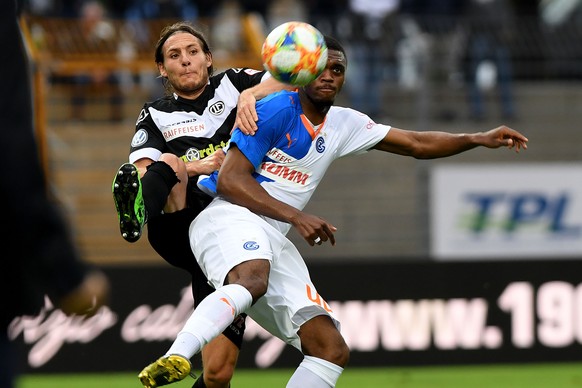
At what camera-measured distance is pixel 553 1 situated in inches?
695

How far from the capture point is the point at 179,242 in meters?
7.28

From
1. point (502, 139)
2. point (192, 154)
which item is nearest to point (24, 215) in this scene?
point (192, 154)

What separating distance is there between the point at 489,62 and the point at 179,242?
8567 mm

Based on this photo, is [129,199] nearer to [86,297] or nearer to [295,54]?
[295,54]

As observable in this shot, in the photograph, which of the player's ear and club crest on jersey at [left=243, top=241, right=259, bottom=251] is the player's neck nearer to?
club crest on jersey at [left=243, top=241, right=259, bottom=251]

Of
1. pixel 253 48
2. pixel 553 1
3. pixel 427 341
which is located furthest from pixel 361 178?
pixel 553 1

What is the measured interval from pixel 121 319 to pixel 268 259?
19.5 ft

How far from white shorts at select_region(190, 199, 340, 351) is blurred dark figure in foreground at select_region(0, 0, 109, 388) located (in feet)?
8.62

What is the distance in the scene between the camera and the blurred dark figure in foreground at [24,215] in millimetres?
3822

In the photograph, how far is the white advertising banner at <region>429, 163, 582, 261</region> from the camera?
14.6 meters

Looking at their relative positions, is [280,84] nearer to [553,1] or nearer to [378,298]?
[378,298]

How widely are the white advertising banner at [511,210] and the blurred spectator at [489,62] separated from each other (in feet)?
2.86

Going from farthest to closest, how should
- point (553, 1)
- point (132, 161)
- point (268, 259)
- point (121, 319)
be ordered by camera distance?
point (553, 1), point (121, 319), point (132, 161), point (268, 259)

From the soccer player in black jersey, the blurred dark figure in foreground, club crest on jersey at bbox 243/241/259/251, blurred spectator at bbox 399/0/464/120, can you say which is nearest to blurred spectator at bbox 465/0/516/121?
blurred spectator at bbox 399/0/464/120
